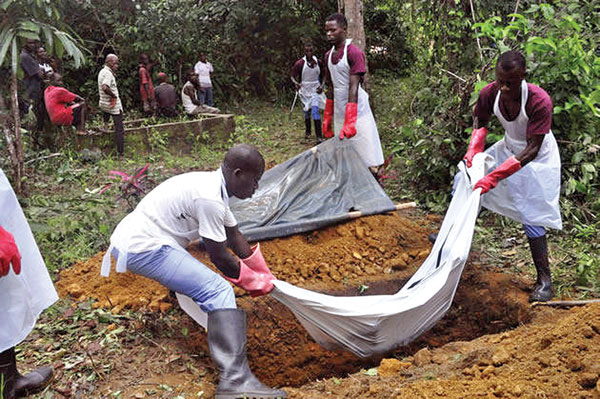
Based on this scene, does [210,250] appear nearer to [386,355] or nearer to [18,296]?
[18,296]

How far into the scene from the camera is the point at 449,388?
2.01 meters

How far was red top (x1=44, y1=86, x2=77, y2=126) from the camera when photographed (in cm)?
660

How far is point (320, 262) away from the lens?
12.3 ft

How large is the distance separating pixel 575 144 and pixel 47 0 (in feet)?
13.9

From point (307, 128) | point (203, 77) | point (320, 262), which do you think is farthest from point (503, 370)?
point (203, 77)

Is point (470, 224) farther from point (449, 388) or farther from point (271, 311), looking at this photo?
point (271, 311)

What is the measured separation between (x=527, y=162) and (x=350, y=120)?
1832mm

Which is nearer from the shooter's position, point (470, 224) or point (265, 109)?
point (470, 224)

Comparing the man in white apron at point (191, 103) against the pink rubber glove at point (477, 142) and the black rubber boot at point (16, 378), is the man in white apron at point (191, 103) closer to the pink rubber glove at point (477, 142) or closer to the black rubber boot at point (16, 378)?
the pink rubber glove at point (477, 142)

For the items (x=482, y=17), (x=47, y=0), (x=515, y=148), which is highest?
(x=47, y=0)

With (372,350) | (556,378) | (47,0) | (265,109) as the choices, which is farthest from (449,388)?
(265,109)

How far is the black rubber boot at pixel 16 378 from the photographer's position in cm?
216

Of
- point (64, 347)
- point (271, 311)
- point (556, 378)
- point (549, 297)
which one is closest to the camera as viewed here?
point (556, 378)

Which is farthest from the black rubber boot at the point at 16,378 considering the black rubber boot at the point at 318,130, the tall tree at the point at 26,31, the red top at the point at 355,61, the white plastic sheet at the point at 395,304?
the black rubber boot at the point at 318,130
